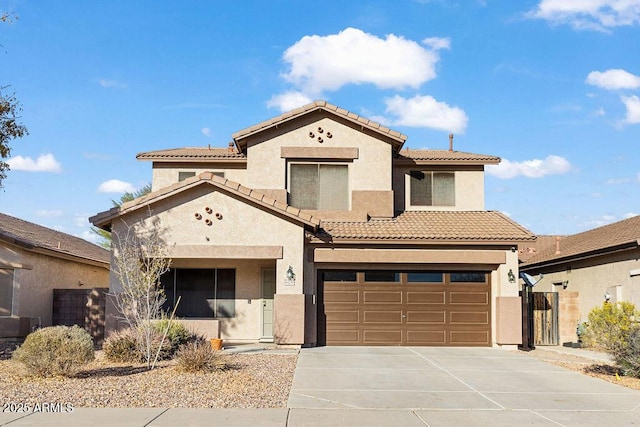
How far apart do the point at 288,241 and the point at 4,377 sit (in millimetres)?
8487

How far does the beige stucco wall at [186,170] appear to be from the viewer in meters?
23.7

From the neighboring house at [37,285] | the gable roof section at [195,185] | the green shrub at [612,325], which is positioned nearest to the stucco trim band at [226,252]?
the gable roof section at [195,185]

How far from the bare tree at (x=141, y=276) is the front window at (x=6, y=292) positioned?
4.56 meters

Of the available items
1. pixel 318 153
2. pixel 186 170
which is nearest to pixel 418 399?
pixel 318 153

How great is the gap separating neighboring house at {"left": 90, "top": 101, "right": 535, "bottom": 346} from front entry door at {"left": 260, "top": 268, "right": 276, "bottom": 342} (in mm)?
35

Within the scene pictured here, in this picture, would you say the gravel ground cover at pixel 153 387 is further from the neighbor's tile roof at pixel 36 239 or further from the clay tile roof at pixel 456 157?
the clay tile roof at pixel 456 157

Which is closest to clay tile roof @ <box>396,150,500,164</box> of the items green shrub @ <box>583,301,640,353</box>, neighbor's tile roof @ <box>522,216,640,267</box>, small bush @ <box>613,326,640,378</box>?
neighbor's tile roof @ <box>522,216,640,267</box>

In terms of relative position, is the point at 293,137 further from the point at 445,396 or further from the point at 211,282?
the point at 445,396

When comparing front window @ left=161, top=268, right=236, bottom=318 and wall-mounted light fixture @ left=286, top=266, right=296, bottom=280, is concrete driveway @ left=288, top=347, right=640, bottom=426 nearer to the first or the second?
wall-mounted light fixture @ left=286, top=266, right=296, bottom=280

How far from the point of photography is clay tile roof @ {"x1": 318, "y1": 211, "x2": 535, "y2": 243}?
20031mm

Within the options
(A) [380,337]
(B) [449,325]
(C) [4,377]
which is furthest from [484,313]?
(C) [4,377]

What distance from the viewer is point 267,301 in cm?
2150

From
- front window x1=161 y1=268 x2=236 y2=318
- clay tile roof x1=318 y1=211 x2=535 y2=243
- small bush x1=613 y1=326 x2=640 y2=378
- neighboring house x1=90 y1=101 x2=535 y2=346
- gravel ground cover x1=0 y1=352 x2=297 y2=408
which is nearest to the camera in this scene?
gravel ground cover x1=0 y1=352 x2=297 y2=408

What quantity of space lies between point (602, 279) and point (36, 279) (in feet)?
61.7
